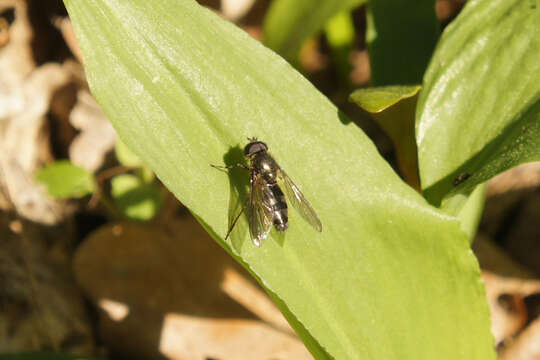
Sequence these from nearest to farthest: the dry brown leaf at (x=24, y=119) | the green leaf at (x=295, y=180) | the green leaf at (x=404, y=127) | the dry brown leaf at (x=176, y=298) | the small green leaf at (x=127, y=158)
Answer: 1. the green leaf at (x=295, y=180)
2. the green leaf at (x=404, y=127)
3. the dry brown leaf at (x=176, y=298)
4. the small green leaf at (x=127, y=158)
5. the dry brown leaf at (x=24, y=119)

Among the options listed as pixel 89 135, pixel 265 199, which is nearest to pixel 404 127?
pixel 265 199

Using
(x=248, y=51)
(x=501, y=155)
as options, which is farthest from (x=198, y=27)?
(x=501, y=155)

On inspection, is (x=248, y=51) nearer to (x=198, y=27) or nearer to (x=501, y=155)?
(x=198, y=27)

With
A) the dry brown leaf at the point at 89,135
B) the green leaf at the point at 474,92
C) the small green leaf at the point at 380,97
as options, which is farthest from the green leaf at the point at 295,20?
the dry brown leaf at the point at 89,135

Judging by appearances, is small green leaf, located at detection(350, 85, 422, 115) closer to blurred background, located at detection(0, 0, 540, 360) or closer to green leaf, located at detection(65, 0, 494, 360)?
green leaf, located at detection(65, 0, 494, 360)

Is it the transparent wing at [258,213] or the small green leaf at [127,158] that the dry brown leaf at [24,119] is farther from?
the transparent wing at [258,213]

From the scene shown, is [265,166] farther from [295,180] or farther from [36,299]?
[36,299]

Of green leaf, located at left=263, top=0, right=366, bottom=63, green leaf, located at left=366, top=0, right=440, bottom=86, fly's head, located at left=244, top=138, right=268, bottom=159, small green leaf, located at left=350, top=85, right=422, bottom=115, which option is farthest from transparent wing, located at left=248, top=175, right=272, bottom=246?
green leaf, located at left=263, top=0, right=366, bottom=63

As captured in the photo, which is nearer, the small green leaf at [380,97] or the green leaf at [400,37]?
the small green leaf at [380,97]
